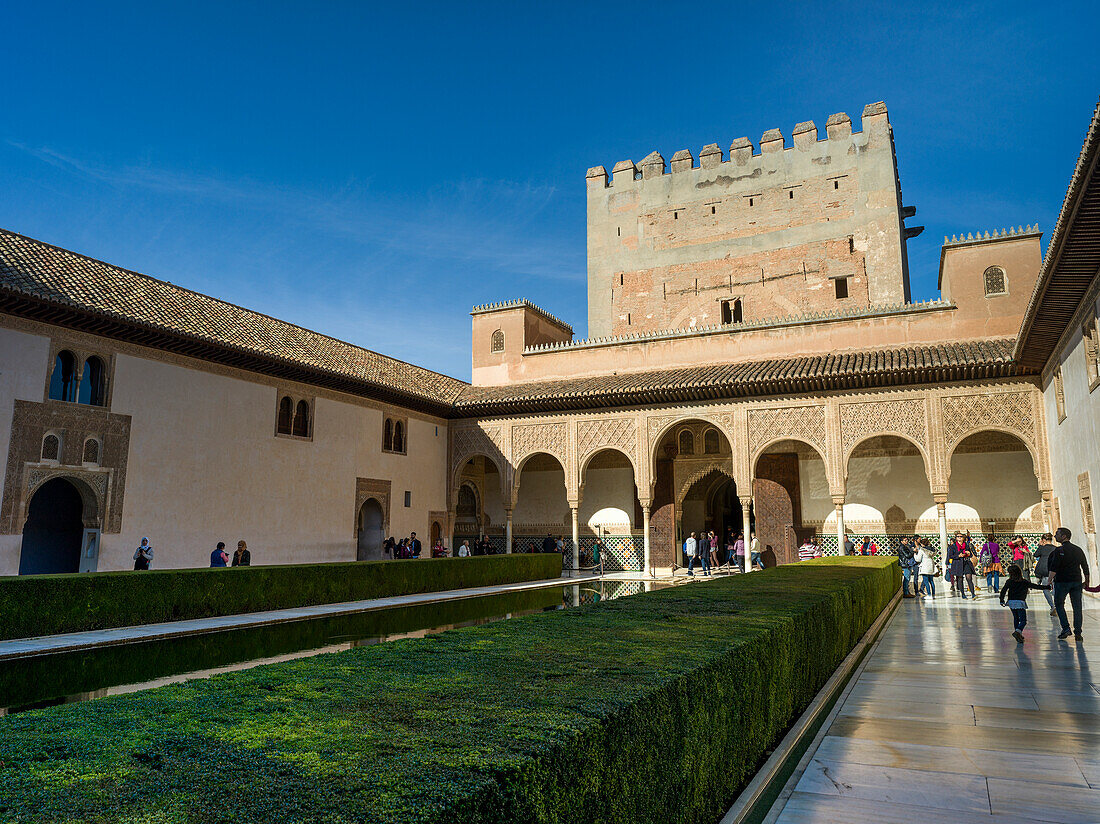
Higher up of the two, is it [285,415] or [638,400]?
[638,400]

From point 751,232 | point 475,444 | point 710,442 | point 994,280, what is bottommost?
point 710,442

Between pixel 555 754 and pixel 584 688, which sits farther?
pixel 584 688

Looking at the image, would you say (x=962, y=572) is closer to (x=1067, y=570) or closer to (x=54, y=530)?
(x=1067, y=570)

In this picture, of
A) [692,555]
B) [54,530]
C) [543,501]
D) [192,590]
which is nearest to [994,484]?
[692,555]

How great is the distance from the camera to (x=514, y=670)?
9.24 ft

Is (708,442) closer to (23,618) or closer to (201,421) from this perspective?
(201,421)

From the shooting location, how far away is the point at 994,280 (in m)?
16.7

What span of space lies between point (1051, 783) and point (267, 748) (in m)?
3.58

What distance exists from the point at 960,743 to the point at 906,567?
1127 cm

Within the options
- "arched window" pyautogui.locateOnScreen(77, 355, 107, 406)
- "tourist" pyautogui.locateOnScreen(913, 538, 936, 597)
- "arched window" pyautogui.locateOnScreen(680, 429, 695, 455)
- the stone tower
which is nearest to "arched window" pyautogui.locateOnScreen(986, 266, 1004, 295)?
the stone tower

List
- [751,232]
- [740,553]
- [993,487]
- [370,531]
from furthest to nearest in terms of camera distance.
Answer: [751,232]
[370,531]
[740,553]
[993,487]

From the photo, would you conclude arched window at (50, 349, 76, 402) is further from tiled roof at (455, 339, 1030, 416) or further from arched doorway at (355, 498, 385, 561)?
tiled roof at (455, 339, 1030, 416)

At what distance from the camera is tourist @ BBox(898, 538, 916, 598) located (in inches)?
547

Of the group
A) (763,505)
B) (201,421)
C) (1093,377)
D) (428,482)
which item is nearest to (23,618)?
(201,421)
